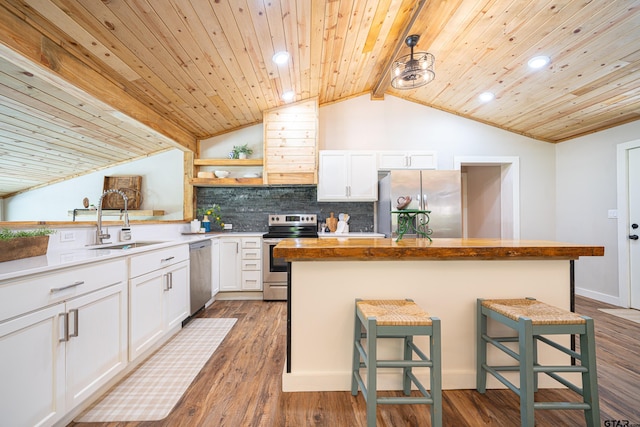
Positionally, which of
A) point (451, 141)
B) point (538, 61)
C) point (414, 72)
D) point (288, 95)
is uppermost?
point (288, 95)

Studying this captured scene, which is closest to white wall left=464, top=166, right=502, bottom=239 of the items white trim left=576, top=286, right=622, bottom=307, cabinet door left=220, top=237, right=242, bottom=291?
white trim left=576, top=286, right=622, bottom=307

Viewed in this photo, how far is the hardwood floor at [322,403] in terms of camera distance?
5.01ft

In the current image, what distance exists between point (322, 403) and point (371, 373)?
55 centimetres

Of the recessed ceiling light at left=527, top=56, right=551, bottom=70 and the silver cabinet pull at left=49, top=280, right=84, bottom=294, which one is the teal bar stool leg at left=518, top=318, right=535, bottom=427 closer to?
the silver cabinet pull at left=49, top=280, right=84, bottom=294

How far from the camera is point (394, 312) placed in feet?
4.87

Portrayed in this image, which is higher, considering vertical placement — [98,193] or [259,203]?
[98,193]

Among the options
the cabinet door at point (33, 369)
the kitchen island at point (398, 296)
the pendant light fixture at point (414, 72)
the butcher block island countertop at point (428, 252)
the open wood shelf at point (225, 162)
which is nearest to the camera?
the cabinet door at point (33, 369)

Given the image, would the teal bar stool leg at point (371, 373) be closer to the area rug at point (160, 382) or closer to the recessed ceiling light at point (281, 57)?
the area rug at point (160, 382)

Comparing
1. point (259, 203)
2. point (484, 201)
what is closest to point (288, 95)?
point (259, 203)

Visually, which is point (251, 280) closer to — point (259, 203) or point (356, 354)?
point (259, 203)

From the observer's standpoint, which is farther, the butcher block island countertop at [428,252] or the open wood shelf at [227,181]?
the open wood shelf at [227,181]

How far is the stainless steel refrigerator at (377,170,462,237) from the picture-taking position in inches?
143

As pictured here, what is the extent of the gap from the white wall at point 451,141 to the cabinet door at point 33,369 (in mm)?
3655

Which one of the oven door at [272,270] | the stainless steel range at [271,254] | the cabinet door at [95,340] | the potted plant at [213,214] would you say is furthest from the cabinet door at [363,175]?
the cabinet door at [95,340]
